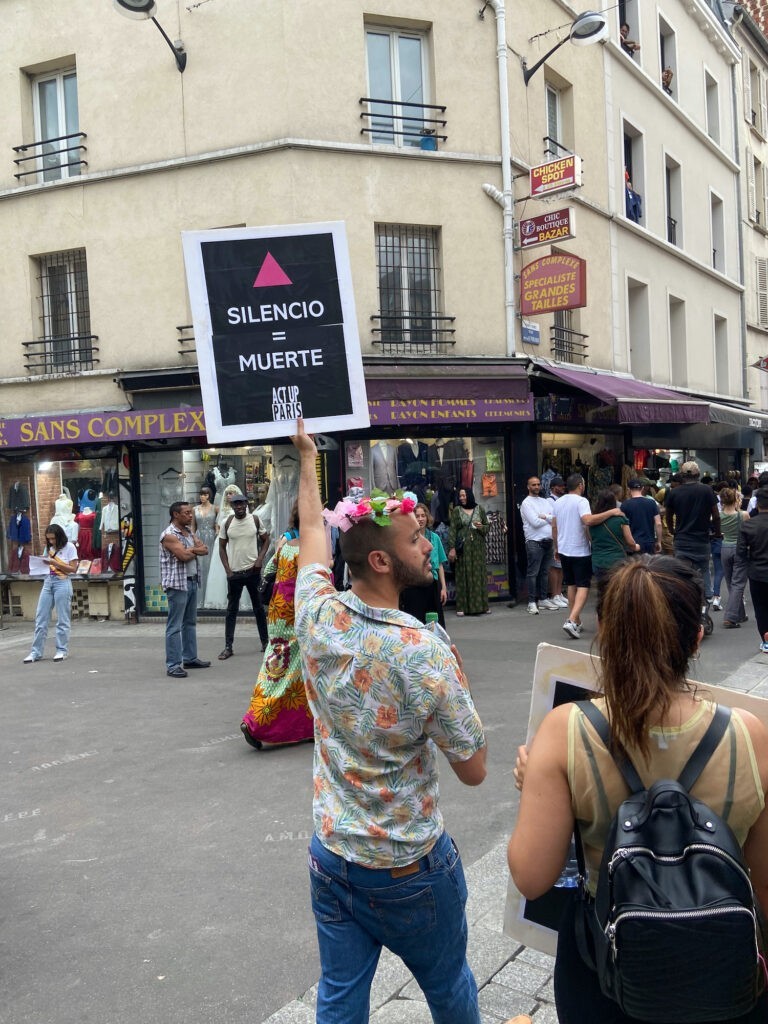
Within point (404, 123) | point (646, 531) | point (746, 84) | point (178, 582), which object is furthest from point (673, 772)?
point (746, 84)

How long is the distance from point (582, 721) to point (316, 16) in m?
12.8

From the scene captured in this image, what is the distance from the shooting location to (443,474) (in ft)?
43.1

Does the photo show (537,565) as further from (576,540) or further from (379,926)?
(379,926)

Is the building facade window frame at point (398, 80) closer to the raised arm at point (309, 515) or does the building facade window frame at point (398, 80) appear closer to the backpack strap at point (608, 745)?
the raised arm at point (309, 515)

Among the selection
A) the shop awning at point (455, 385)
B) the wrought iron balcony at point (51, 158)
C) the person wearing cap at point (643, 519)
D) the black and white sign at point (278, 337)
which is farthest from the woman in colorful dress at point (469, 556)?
the black and white sign at point (278, 337)

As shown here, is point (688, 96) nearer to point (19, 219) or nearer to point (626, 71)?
point (626, 71)

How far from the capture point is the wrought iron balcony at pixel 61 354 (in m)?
13.7

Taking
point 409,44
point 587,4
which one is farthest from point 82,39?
point 587,4

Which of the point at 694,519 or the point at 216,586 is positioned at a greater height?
the point at 694,519

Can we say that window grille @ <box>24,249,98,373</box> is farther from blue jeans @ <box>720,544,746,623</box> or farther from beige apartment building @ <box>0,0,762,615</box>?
blue jeans @ <box>720,544,746,623</box>

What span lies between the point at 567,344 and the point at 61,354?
8.23m

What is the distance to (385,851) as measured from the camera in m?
2.13

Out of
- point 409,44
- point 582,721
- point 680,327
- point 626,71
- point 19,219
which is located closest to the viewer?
point 582,721

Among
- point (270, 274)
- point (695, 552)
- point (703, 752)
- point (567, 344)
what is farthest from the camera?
point (567, 344)
